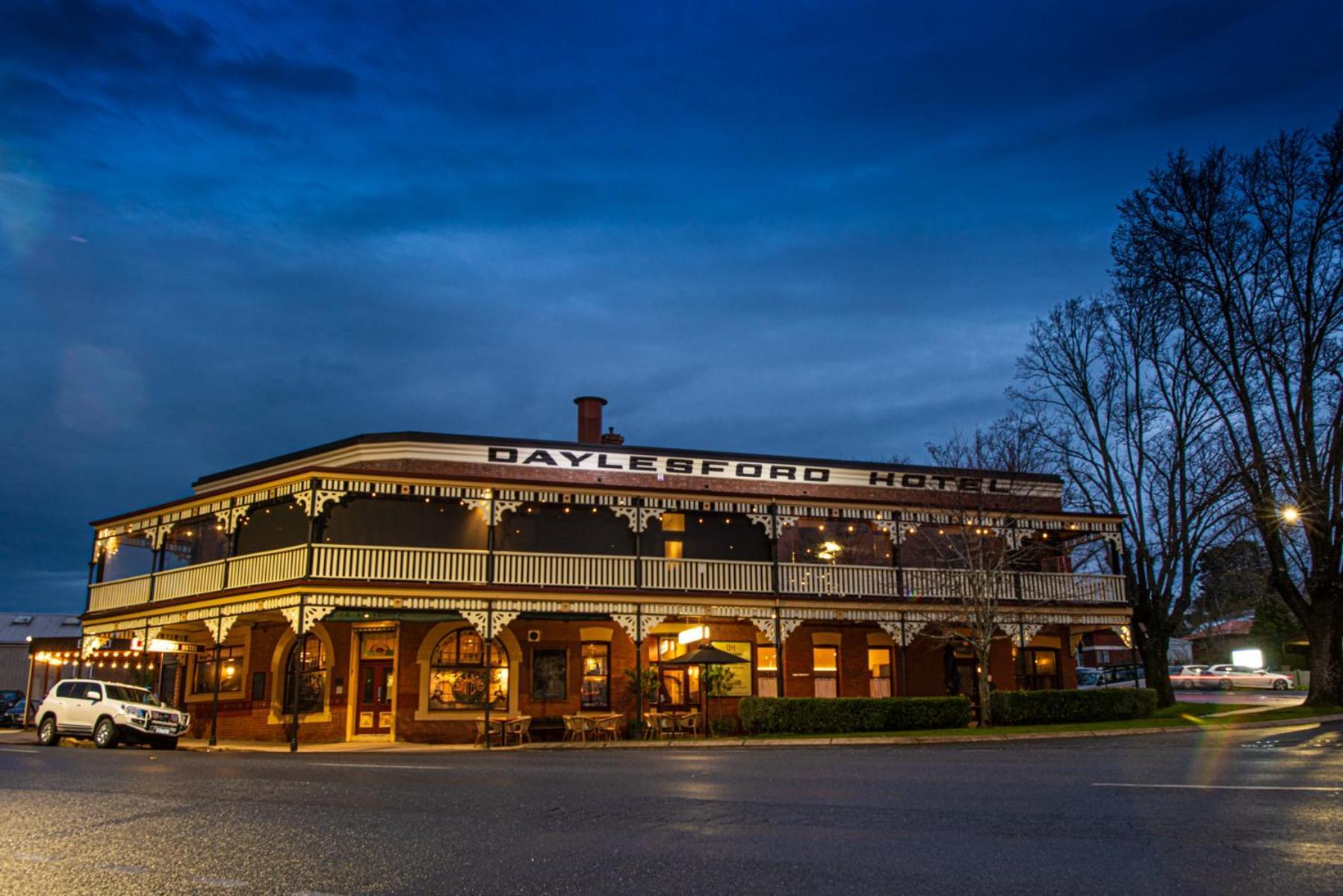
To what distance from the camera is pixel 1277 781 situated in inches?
451

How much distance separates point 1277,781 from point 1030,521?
1911 cm

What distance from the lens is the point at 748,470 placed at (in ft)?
106

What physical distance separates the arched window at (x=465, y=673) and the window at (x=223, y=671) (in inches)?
262

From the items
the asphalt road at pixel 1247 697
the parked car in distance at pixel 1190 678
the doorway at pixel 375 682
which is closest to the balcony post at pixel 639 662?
the doorway at pixel 375 682

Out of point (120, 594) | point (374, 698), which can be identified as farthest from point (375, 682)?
point (120, 594)

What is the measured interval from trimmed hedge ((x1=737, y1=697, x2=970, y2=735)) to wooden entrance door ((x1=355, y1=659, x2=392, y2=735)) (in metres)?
9.77

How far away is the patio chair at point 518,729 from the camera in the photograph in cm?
2472

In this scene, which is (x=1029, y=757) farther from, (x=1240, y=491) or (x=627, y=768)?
(x=1240, y=491)

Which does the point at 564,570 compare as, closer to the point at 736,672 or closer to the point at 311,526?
the point at 736,672

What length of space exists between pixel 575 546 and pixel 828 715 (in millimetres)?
9089

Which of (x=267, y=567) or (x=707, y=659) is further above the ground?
(x=267, y=567)

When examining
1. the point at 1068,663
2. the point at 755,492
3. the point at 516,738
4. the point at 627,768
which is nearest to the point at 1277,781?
the point at 627,768

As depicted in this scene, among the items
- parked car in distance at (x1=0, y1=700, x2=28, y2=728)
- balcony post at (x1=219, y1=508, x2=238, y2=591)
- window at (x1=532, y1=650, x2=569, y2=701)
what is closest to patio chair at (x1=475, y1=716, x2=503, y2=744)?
window at (x1=532, y1=650, x2=569, y2=701)

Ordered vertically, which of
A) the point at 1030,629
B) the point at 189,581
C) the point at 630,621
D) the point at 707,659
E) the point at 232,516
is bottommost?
the point at 707,659
